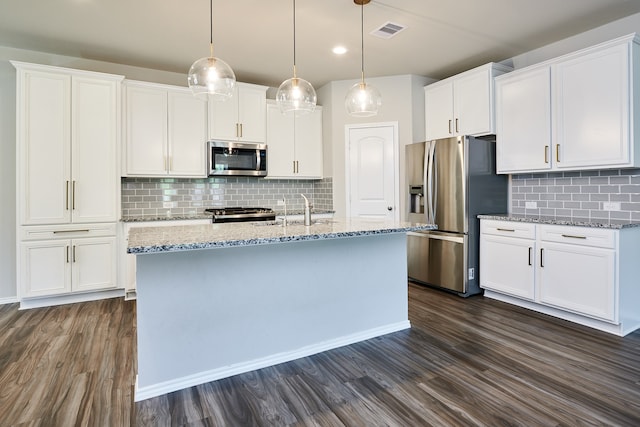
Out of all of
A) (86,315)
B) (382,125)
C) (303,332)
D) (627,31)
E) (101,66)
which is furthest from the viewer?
(382,125)

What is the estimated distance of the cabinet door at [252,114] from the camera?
184 inches

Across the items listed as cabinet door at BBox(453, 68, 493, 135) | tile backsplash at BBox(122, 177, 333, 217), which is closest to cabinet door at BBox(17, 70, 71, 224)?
tile backsplash at BBox(122, 177, 333, 217)

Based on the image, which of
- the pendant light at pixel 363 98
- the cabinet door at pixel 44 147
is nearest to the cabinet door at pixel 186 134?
the cabinet door at pixel 44 147

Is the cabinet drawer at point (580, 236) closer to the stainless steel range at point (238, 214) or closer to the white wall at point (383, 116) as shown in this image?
the white wall at point (383, 116)

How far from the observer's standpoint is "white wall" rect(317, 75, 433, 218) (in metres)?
4.75

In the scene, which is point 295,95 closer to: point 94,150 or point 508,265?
point 94,150

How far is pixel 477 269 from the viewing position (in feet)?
13.1

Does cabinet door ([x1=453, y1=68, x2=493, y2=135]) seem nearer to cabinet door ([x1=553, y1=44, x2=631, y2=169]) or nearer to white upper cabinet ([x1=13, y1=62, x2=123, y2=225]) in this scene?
cabinet door ([x1=553, y1=44, x2=631, y2=169])

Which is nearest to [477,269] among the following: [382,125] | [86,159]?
[382,125]

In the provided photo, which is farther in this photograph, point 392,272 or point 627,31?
point 627,31

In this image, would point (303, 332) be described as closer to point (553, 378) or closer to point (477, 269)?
point (553, 378)

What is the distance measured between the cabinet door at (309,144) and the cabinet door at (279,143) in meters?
0.09

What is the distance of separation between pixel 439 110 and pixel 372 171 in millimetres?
1136

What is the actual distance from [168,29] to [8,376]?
9.95 ft
